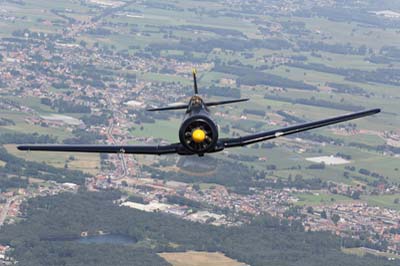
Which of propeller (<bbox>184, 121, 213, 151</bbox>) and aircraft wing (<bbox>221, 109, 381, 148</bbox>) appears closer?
propeller (<bbox>184, 121, 213, 151</bbox>)

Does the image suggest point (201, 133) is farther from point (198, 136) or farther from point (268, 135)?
point (268, 135)

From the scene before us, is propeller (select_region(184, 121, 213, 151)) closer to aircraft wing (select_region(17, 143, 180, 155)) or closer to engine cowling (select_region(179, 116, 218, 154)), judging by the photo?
engine cowling (select_region(179, 116, 218, 154))

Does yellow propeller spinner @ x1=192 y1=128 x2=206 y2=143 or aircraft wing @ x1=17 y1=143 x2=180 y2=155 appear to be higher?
yellow propeller spinner @ x1=192 y1=128 x2=206 y2=143

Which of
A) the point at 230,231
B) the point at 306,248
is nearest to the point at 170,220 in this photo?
the point at 230,231

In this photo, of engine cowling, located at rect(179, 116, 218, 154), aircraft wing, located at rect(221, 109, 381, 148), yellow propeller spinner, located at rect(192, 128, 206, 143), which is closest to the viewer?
yellow propeller spinner, located at rect(192, 128, 206, 143)

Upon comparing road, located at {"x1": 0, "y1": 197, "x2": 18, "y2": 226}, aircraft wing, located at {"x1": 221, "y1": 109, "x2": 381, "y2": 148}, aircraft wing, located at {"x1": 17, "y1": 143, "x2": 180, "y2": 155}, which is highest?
aircraft wing, located at {"x1": 221, "y1": 109, "x2": 381, "y2": 148}

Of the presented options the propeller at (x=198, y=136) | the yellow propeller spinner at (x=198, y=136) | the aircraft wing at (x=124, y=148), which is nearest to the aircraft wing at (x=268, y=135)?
the propeller at (x=198, y=136)

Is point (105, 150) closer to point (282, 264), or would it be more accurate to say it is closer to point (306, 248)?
point (282, 264)

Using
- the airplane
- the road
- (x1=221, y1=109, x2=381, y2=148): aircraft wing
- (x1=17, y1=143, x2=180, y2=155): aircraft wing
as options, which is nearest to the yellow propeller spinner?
the airplane

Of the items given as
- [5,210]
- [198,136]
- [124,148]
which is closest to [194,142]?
[198,136]
